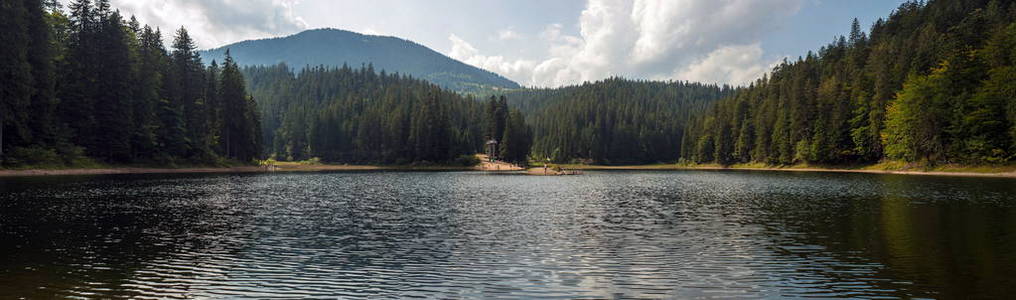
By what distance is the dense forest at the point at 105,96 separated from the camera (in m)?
68.6

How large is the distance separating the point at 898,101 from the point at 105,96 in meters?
123

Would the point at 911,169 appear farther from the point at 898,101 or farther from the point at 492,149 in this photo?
the point at 492,149

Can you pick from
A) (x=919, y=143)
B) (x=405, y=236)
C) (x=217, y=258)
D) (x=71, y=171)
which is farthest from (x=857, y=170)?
(x=71, y=171)

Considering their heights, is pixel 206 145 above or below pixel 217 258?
above

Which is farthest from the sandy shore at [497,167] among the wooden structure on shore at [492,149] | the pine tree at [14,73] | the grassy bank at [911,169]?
the pine tree at [14,73]

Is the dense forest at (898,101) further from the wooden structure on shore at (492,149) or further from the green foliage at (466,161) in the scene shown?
the green foliage at (466,161)

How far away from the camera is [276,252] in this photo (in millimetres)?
20297

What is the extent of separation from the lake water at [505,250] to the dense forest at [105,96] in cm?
4220

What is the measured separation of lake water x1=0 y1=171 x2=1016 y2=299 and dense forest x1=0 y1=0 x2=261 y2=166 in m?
42.2

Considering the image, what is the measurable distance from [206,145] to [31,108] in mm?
34951

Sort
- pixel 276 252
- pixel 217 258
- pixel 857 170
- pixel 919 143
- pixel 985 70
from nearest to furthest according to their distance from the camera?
pixel 217 258 < pixel 276 252 < pixel 985 70 < pixel 919 143 < pixel 857 170

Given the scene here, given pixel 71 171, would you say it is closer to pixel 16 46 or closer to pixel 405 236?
pixel 16 46

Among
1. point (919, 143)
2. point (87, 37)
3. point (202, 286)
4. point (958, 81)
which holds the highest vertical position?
point (87, 37)

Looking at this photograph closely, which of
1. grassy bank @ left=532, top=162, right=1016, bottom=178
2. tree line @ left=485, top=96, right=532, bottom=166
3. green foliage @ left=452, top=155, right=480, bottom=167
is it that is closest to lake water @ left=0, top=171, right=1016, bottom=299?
grassy bank @ left=532, top=162, right=1016, bottom=178
